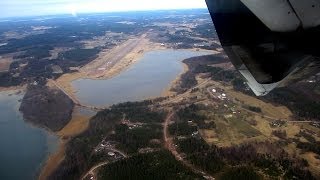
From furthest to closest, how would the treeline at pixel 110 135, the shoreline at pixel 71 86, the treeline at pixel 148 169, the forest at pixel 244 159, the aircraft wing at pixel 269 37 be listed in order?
the shoreline at pixel 71 86, the treeline at pixel 110 135, the forest at pixel 244 159, the treeline at pixel 148 169, the aircraft wing at pixel 269 37

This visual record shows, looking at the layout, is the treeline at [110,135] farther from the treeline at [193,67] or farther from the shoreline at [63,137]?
the treeline at [193,67]

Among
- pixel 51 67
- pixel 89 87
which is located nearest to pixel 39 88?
pixel 89 87

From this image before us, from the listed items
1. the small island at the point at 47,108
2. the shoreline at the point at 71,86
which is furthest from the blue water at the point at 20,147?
the small island at the point at 47,108

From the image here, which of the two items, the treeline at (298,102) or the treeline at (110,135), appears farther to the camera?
the treeline at (298,102)

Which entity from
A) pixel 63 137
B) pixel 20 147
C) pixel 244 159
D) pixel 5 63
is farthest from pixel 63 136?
pixel 5 63

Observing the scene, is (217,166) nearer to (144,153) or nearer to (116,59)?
(144,153)

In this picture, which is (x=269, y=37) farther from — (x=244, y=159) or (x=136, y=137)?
(x=136, y=137)

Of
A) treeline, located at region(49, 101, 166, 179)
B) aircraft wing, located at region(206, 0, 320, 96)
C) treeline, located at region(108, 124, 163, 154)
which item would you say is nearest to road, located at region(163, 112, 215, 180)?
treeline, located at region(108, 124, 163, 154)
